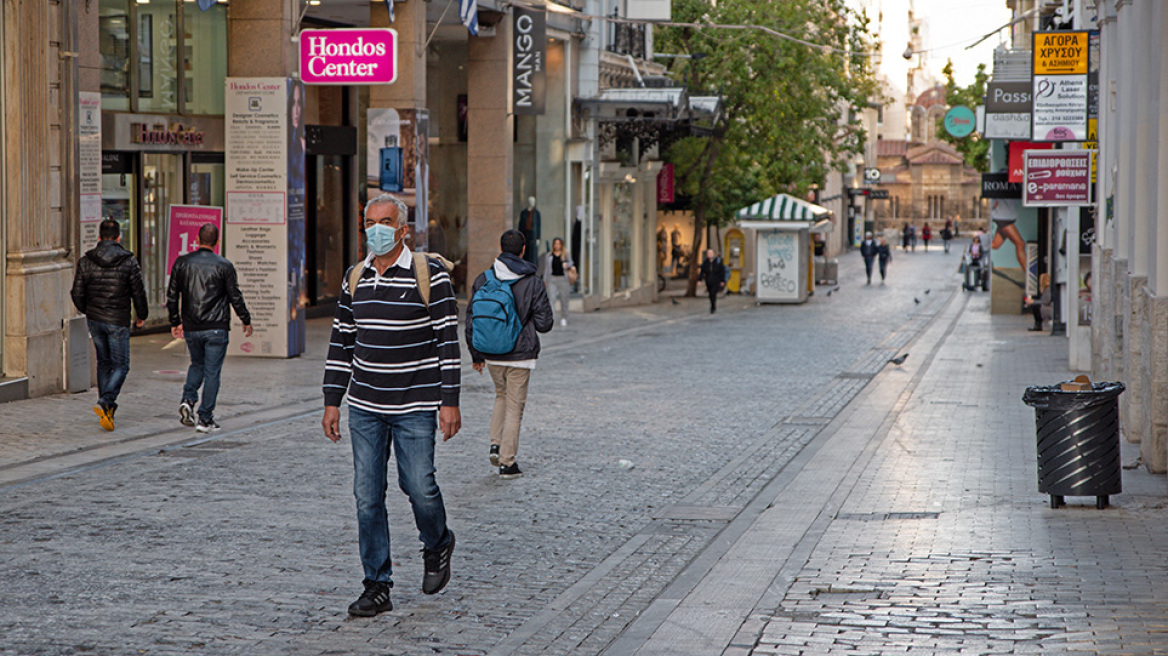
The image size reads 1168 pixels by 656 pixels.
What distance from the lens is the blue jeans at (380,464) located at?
265 inches

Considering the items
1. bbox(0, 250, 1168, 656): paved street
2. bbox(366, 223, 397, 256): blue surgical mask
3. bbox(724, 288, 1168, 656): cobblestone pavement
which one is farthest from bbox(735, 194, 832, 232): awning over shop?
bbox(366, 223, 397, 256): blue surgical mask

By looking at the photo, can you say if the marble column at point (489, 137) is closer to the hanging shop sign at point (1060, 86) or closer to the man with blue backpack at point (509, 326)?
the hanging shop sign at point (1060, 86)

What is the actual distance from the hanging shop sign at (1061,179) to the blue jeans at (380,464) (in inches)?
508

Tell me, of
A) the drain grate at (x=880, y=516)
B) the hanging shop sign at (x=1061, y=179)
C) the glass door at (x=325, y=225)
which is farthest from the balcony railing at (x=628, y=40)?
the drain grate at (x=880, y=516)

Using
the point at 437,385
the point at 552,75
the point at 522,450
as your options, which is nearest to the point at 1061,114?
the point at 522,450

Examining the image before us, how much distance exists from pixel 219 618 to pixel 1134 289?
8.20 metres

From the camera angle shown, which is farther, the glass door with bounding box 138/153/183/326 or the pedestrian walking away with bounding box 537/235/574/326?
the pedestrian walking away with bounding box 537/235/574/326

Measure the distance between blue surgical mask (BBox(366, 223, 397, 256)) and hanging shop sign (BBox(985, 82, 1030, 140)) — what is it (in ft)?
65.5

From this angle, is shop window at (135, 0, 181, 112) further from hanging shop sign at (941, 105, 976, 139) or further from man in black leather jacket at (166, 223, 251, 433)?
hanging shop sign at (941, 105, 976, 139)

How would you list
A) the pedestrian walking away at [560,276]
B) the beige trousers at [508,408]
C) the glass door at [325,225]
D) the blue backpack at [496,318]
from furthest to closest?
the pedestrian walking away at [560,276] < the glass door at [325,225] < the beige trousers at [508,408] < the blue backpack at [496,318]

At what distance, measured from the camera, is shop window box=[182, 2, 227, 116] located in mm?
21875

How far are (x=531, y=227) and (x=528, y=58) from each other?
3997 millimetres

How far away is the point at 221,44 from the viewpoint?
2270cm

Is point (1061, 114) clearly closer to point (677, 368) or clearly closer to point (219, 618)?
point (677, 368)
